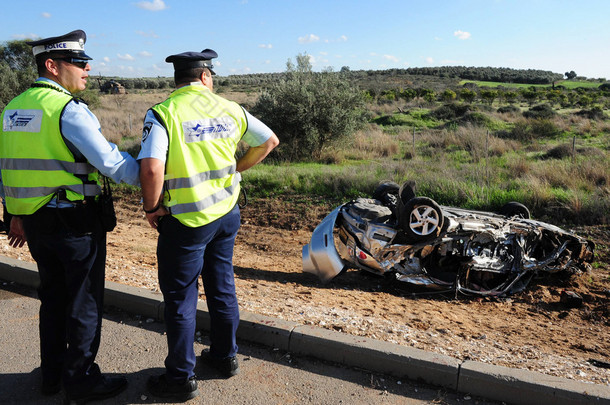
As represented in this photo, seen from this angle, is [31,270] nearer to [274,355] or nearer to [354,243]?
[274,355]

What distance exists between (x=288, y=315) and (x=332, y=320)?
1.36ft

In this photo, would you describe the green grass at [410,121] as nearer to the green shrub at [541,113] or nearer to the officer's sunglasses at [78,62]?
the green shrub at [541,113]

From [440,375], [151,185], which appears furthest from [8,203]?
[440,375]

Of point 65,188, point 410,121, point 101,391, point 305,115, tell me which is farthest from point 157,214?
point 410,121

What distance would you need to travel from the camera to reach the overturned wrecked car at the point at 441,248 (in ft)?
19.0

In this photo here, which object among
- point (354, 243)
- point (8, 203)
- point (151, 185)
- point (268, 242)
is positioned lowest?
point (268, 242)

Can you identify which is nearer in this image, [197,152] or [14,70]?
[197,152]

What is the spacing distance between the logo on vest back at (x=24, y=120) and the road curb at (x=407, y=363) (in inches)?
86.4

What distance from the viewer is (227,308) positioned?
364cm

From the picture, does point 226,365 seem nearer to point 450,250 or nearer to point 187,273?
point 187,273

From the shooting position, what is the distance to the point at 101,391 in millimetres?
3373

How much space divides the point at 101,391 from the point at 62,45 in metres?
2.29

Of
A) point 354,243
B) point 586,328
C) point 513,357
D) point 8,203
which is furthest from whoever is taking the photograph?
point 354,243

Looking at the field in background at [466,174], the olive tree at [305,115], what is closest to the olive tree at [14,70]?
the field in background at [466,174]
